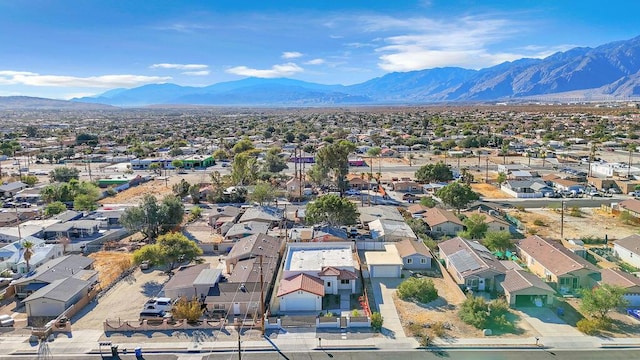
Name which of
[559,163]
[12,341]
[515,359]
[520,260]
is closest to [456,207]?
[520,260]

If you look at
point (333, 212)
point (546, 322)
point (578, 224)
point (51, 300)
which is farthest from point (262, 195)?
point (578, 224)

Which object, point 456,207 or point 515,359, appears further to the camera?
point 456,207

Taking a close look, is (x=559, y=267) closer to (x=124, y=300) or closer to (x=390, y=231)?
(x=390, y=231)

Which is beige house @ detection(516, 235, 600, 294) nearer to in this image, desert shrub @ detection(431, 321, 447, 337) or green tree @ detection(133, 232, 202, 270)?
desert shrub @ detection(431, 321, 447, 337)

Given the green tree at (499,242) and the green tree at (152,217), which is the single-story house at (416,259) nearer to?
the green tree at (499,242)

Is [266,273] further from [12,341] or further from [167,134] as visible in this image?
[167,134]

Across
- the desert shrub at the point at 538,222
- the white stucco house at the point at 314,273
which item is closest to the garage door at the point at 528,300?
the white stucco house at the point at 314,273
